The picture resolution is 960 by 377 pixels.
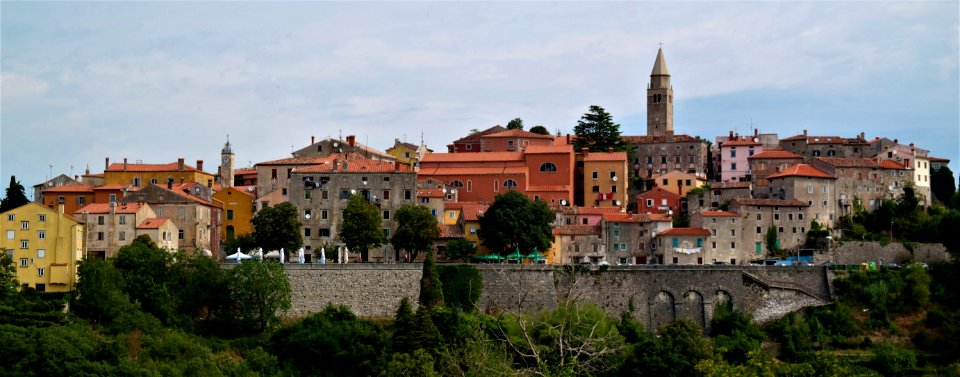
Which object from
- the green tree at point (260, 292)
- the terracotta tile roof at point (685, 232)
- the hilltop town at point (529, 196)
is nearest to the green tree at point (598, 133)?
the hilltop town at point (529, 196)

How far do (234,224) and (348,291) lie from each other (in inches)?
518

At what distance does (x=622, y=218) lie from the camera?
71125 millimetres

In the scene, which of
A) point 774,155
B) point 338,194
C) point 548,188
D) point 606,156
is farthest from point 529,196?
point 774,155

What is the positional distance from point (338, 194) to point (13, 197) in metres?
16.9

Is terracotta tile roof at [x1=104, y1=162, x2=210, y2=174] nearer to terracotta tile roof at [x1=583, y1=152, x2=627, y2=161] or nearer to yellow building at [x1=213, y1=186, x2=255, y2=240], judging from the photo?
yellow building at [x1=213, y1=186, x2=255, y2=240]

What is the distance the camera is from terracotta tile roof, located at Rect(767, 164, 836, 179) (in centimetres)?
7456

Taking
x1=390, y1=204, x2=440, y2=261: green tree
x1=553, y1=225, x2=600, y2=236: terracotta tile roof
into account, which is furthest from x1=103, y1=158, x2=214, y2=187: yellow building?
x1=553, y1=225, x2=600, y2=236: terracotta tile roof

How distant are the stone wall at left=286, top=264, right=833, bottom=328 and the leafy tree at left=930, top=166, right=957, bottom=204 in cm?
1937

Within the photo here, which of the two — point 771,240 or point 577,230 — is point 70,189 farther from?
point 771,240

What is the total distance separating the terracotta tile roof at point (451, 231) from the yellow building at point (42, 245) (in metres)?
18.4

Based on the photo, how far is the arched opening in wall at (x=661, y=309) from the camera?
63.5m

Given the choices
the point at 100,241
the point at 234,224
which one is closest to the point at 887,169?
the point at 234,224

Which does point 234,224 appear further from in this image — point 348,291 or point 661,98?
point 661,98

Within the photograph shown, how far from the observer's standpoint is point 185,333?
2277 inches
